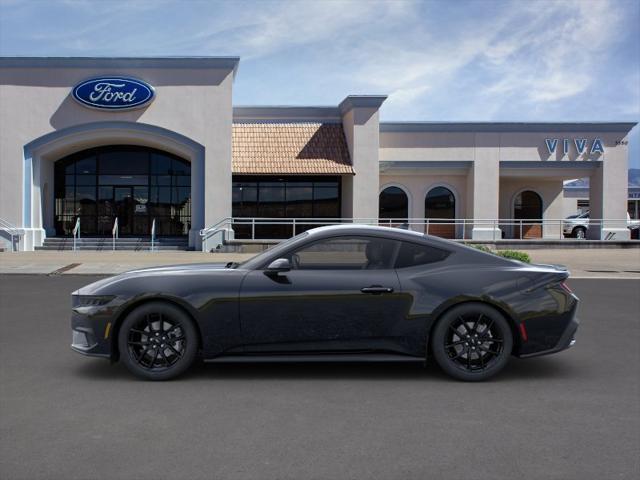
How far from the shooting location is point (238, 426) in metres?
4.54

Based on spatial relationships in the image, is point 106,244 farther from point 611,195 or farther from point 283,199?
point 611,195

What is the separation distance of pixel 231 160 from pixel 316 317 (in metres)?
21.3

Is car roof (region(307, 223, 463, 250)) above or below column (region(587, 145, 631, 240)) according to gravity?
below

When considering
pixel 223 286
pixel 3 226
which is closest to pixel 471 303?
pixel 223 286

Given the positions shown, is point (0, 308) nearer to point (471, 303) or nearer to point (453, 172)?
point (471, 303)

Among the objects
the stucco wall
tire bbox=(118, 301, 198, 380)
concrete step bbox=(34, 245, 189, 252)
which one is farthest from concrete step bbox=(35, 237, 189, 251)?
tire bbox=(118, 301, 198, 380)

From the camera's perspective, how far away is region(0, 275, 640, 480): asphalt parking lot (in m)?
3.80

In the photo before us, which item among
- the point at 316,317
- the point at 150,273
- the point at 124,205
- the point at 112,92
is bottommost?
the point at 316,317

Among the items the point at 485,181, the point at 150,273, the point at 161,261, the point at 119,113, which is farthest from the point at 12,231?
the point at 150,273

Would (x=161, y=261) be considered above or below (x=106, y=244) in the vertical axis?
below

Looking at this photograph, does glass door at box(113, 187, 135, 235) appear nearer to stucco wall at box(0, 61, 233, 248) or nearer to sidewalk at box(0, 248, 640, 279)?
stucco wall at box(0, 61, 233, 248)

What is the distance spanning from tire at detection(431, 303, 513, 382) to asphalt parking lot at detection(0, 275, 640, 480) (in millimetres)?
169

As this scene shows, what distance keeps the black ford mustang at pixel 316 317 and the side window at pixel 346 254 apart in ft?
0.33

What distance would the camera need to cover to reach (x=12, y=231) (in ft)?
83.8
